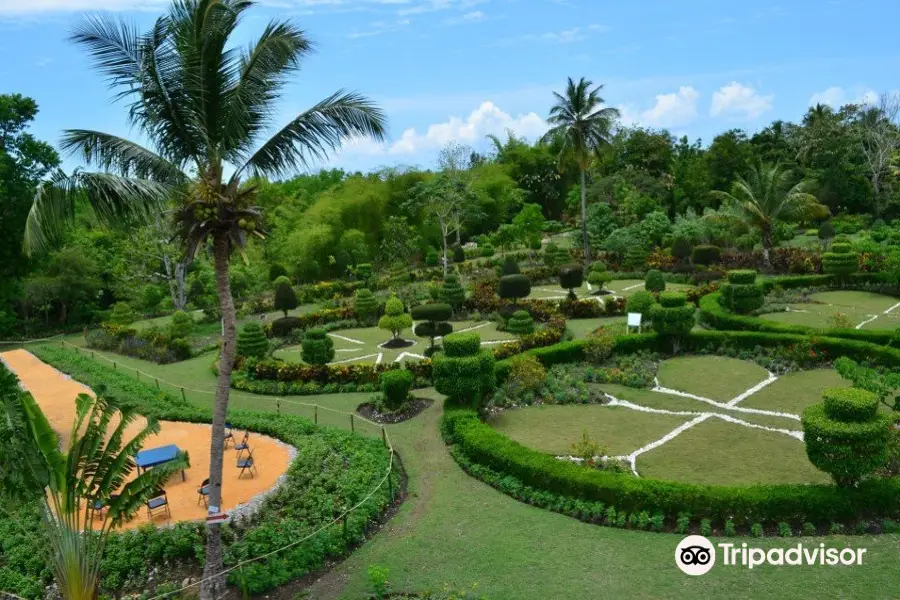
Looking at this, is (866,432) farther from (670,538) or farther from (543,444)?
(543,444)

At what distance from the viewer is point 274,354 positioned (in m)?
24.1

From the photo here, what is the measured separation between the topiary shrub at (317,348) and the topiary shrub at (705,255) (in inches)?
854

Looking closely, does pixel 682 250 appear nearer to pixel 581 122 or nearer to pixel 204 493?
pixel 581 122

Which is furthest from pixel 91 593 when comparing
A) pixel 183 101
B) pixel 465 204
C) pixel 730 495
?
pixel 465 204

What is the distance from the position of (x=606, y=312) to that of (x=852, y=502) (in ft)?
54.2

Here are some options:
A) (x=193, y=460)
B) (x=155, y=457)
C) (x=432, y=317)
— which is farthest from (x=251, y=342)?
(x=155, y=457)

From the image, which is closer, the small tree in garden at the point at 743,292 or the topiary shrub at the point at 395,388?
the topiary shrub at the point at 395,388

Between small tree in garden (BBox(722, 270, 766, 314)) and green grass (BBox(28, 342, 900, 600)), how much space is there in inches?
576

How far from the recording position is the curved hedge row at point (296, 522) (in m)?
9.87

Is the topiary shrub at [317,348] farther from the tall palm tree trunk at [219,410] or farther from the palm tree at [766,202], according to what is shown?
the palm tree at [766,202]

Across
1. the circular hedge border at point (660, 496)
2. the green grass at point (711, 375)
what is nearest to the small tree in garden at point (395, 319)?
the green grass at point (711, 375)

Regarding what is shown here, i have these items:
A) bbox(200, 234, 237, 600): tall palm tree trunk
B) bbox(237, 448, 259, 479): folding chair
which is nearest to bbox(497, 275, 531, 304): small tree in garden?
bbox(237, 448, 259, 479): folding chair

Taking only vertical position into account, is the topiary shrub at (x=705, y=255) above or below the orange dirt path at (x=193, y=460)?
above

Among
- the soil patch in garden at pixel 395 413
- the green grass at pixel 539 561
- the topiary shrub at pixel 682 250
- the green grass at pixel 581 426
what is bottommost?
the green grass at pixel 539 561
